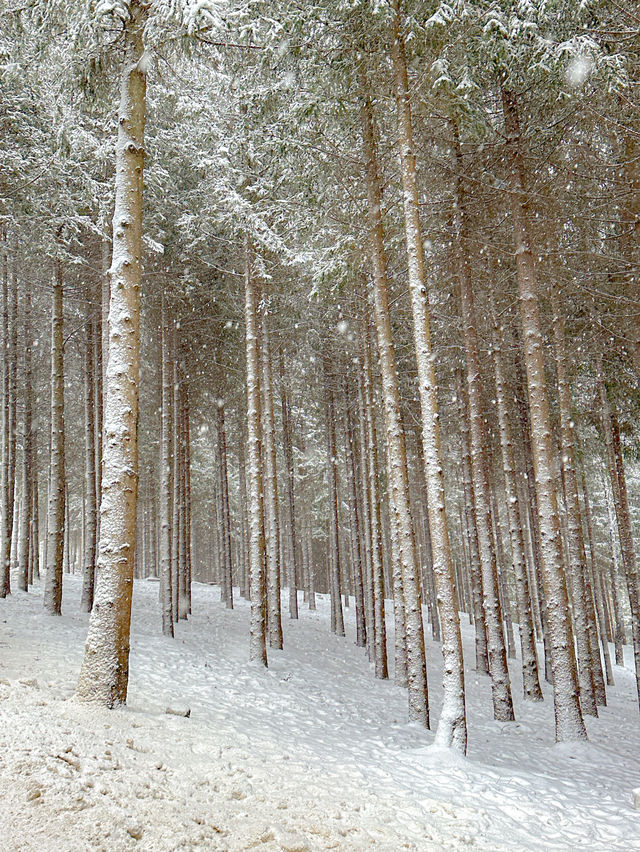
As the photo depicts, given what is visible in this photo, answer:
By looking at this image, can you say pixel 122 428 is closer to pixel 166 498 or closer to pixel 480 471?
pixel 480 471

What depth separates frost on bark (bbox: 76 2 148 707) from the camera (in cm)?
506

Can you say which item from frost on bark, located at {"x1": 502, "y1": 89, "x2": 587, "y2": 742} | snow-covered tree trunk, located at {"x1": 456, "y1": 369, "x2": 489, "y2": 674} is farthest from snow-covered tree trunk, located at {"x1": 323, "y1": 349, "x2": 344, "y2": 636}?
frost on bark, located at {"x1": 502, "y1": 89, "x2": 587, "y2": 742}

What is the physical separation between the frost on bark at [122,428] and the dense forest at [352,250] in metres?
0.03

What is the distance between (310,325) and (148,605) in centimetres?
998

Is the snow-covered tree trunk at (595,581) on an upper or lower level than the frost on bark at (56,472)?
lower

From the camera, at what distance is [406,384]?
1545 cm

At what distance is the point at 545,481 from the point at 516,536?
347 centimetres

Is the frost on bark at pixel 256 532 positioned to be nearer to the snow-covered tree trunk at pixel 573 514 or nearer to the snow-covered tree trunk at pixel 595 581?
the snow-covered tree trunk at pixel 573 514

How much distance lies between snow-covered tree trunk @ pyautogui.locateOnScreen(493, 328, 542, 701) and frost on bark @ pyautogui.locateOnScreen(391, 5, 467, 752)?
12.5 ft

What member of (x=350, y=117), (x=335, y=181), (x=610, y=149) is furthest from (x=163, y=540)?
(x=610, y=149)

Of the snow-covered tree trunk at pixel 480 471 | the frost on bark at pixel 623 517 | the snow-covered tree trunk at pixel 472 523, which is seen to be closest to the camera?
the snow-covered tree trunk at pixel 480 471

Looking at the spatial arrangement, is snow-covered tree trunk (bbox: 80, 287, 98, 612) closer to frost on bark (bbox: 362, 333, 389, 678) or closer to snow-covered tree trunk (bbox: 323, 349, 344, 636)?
frost on bark (bbox: 362, 333, 389, 678)

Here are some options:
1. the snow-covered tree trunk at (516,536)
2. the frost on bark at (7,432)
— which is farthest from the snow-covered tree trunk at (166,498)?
the snow-covered tree trunk at (516,536)

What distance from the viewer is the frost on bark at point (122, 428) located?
5.06 m
